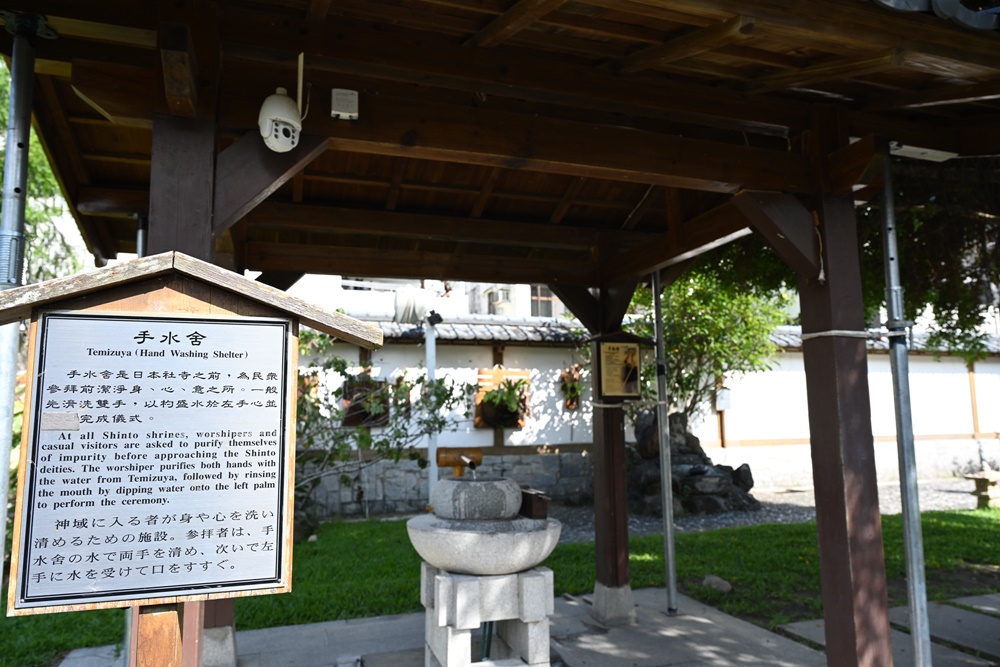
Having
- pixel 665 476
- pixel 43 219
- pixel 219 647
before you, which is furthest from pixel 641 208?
pixel 43 219

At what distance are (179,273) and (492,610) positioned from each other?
7.64 feet

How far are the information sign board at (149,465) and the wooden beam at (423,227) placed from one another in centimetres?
318

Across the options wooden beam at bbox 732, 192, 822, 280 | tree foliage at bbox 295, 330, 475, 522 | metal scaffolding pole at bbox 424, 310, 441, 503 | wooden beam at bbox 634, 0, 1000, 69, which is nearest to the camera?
wooden beam at bbox 634, 0, 1000, 69

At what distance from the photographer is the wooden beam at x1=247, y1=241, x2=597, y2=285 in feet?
16.8

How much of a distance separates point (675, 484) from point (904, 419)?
8399mm

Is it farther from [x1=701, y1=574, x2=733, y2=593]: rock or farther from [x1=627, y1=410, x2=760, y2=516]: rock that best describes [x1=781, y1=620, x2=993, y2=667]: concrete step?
[x1=627, y1=410, x2=760, y2=516]: rock

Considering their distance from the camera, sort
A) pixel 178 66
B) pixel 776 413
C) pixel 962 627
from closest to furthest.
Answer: pixel 178 66, pixel 962 627, pixel 776 413

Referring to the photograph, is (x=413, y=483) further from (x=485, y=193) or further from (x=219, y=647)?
(x=485, y=193)

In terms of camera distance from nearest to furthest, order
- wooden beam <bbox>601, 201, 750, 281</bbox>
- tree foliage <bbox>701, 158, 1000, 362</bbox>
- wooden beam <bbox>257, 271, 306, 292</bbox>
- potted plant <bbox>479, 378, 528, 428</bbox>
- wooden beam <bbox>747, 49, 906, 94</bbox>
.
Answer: wooden beam <bbox>747, 49, 906, 94</bbox>, wooden beam <bbox>601, 201, 750, 281</bbox>, tree foliage <bbox>701, 158, 1000, 362</bbox>, wooden beam <bbox>257, 271, 306, 292</bbox>, potted plant <bbox>479, 378, 528, 428</bbox>

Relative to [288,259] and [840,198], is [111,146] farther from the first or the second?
[840,198]

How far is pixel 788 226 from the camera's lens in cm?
344

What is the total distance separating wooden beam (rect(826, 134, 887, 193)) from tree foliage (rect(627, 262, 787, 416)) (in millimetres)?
7732

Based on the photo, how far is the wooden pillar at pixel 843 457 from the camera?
10.3ft

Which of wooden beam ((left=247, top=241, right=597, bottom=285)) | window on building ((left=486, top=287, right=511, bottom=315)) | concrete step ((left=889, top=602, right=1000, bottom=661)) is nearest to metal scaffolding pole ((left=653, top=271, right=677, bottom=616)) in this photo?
wooden beam ((left=247, top=241, right=597, bottom=285))
